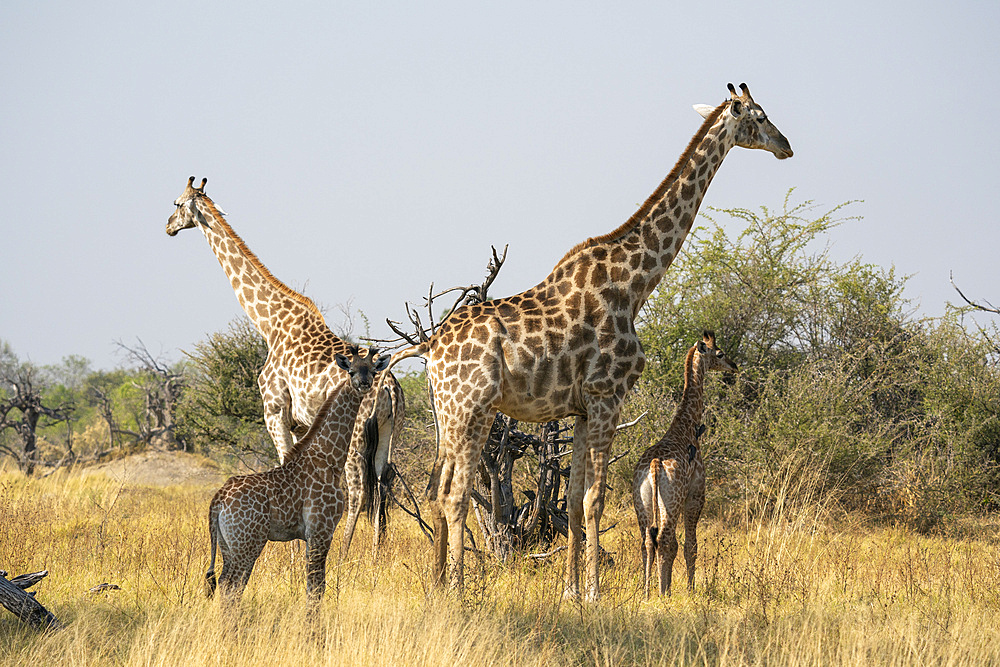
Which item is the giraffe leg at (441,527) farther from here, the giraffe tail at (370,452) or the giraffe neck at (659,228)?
the giraffe neck at (659,228)

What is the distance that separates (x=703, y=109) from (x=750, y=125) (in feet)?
1.31

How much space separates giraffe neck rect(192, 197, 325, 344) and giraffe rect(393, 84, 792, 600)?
2538mm

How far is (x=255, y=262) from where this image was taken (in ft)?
28.5

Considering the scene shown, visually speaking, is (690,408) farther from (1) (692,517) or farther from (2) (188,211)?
(2) (188,211)

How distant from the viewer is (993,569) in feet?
24.8

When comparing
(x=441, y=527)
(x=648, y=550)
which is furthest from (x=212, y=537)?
(x=648, y=550)

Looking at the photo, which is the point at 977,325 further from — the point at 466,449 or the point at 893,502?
the point at 466,449

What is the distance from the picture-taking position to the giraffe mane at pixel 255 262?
27.6ft

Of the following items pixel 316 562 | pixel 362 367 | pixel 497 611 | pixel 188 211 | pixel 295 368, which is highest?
pixel 188 211

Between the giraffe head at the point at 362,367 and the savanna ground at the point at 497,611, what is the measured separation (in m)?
1.40

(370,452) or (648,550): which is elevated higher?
(370,452)

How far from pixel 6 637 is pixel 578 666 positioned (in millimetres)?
3373

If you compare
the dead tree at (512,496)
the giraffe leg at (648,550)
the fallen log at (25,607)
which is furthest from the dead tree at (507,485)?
the fallen log at (25,607)

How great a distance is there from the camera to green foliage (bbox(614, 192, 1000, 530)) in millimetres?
11203
